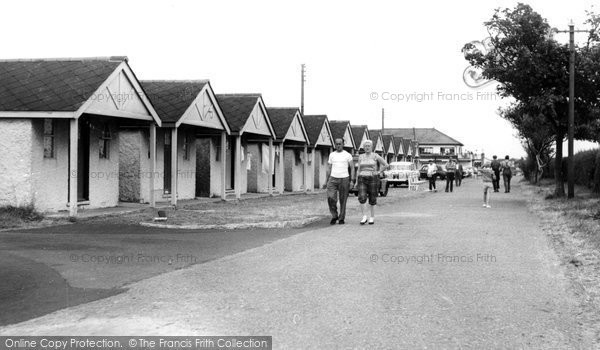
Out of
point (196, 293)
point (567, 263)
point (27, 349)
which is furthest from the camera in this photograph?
point (567, 263)

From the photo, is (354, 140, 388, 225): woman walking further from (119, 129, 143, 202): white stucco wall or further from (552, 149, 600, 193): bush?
(552, 149, 600, 193): bush

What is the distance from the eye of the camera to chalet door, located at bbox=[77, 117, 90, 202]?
1763cm

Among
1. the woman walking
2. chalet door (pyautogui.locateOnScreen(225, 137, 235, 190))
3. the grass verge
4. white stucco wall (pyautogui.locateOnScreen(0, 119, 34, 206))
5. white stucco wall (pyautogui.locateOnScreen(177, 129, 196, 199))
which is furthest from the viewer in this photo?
chalet door (pyautogui.locateOnScreen(225, 137, 235, 190))

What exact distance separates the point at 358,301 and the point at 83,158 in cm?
1281

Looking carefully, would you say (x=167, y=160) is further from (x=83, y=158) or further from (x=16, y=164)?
(x=16, y=164)

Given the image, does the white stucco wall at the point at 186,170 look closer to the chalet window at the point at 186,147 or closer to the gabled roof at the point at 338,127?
the chalet window at the point at 186,147

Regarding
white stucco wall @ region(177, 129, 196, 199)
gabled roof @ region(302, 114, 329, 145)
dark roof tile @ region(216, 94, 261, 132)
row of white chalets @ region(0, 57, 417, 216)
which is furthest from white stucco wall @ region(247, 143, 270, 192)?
white stucco wall @ region(177, 129, 196, 199)

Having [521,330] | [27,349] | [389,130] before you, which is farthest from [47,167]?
[389,130]

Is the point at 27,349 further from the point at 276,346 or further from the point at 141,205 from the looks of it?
the point at 141,205

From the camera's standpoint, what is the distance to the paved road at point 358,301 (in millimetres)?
5586

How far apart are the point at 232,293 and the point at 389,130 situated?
441 feet

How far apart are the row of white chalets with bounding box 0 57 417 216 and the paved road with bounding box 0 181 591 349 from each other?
7.51 metres

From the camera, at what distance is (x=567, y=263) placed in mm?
9398

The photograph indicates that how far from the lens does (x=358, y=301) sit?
22.1 ft
